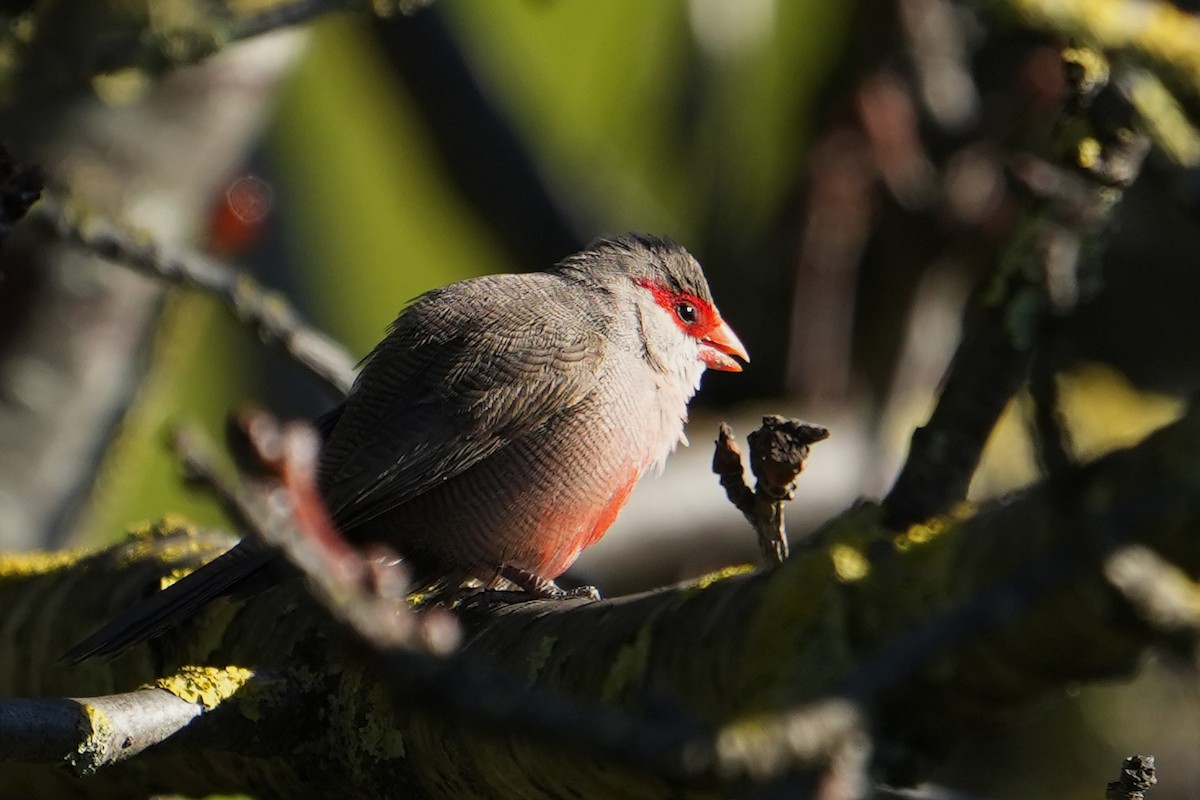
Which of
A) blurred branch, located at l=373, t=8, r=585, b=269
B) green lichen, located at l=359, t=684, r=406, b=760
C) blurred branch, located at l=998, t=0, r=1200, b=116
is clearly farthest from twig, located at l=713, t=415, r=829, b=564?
blurred branch, located at l=373, t=8, r=585, b=269

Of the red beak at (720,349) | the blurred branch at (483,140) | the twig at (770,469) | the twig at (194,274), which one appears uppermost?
the blurred branch at (483,140)

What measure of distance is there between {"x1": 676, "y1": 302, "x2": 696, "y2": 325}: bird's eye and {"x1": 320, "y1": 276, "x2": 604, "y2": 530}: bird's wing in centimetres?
59

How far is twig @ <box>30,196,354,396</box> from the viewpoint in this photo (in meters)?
4.42

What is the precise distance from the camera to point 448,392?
4.40 m

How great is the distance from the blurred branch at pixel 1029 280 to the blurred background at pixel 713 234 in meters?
2.13

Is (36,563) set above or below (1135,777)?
above

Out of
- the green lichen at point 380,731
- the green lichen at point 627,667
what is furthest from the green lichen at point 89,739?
the green lichen at point 627,667

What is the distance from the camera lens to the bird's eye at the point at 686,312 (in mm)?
5262

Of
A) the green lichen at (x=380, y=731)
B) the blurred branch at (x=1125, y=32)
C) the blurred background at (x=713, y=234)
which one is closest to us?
the green lichen at (x=380, y=731)

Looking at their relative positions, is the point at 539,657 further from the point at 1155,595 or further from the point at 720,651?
the point at 1155,595

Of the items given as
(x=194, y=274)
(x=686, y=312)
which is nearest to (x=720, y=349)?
(x=686, y=312)

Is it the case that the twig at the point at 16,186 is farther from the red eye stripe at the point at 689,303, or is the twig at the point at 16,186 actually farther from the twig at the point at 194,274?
the red eye stripe at the point at 689,303

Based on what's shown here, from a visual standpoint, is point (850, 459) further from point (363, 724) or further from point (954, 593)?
point (954, 593)

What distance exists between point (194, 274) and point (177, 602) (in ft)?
4.02
